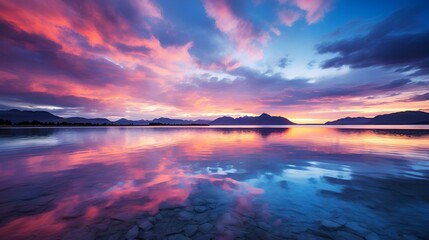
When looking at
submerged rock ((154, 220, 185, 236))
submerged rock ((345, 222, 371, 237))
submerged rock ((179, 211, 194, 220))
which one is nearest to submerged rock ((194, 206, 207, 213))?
submerged rock ((179, 211, 194, 220))

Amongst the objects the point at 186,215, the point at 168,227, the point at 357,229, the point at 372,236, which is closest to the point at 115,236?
the point at 168,227

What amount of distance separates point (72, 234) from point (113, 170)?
24.2ft

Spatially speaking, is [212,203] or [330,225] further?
[212,203]

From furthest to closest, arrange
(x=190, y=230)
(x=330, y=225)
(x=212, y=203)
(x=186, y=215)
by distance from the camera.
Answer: (x=212, y=203) < (x=186, y=215) < (x=330, y=225) < (x=190, y=230)

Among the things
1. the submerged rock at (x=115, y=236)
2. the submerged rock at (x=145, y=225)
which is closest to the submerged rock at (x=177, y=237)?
the submerged rock at (x=145, y=225)

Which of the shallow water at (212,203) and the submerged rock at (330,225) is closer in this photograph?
the shallow water at (212,203)

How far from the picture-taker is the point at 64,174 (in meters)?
10.7

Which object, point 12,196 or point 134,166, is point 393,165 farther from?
point 12,196

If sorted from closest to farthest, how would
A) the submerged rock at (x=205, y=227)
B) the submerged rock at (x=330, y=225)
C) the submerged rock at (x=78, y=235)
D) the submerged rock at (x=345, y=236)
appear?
the submerged rock at (x=78, y=235)
the submerged rock at (x=345, y=236)
the submerged rock at (x=205, y=227)
the submerged rock at (x=330, y=225)

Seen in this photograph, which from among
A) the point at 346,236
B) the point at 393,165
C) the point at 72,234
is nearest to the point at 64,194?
the point at 72,234

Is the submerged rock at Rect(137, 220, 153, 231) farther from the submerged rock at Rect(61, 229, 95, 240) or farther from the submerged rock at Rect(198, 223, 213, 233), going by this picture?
the submerged rock at Rect(198, 223, 213, 233)

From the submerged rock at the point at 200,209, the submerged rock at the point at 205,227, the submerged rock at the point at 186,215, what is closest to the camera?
the submerged rock at the point at 205,227

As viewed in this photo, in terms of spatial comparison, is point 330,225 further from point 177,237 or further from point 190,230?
point 177,237

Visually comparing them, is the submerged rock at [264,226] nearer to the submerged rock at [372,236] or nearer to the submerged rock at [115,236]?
the submerged rock at [372,236]
